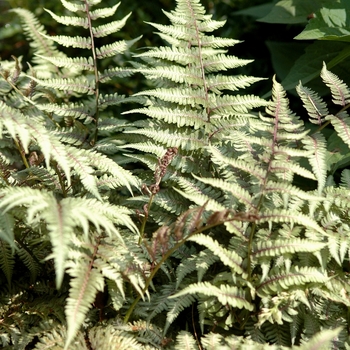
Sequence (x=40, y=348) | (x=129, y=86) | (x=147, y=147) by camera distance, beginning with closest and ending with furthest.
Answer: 1. (x=40, y=348)
2. (x=147, y=147)
3. (x=129, y=86)

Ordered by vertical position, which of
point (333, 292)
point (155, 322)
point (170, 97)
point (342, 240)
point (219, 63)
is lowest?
point (155, 322)

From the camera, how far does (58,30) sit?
3803mm

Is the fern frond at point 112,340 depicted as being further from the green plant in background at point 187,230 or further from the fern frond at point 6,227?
the fern frond at point 6,227

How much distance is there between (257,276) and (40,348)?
764 mm

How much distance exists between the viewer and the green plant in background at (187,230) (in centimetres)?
158

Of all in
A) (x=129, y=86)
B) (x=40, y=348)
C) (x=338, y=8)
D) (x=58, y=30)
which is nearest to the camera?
(x=40, y=348)

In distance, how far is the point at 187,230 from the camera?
173 cm

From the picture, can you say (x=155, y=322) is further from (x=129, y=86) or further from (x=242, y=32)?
(x=242, y=32)

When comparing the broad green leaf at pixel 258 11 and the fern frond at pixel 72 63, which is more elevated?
the broad green leaf at pixel 258 11

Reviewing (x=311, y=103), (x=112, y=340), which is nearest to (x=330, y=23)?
(x=311, y=103)

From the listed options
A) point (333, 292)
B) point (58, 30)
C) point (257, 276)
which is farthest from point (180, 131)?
point (58, 30)

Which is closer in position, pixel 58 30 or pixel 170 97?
pixel 170 97

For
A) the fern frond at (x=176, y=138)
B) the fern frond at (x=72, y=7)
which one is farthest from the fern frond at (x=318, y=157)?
the fern frond at (x=72, y=7)

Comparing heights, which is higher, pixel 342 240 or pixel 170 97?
pixel 170 97
